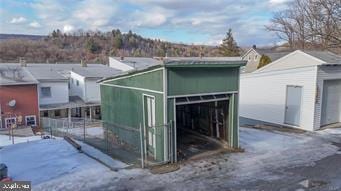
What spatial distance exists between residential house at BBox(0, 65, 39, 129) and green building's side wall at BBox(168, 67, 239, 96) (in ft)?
63.1

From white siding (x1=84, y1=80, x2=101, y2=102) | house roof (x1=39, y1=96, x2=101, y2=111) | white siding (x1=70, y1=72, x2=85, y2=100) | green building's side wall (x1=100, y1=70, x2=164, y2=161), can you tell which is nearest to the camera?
green building's side wall (x1=100, y1=70, x2=164, y2=161)

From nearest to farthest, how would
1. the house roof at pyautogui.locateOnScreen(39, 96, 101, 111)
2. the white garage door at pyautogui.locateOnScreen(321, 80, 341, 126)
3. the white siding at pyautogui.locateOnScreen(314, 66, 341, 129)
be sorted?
1. the white siding at pyautogui.locateOnScreen(314, 66, 341, 129)
2. the white garage door at pyautogui.locateOnScreen(321, 80, 341, 126)
3. the house roof at pyautogui.locateOnScreen(39, 96, 101, 111)

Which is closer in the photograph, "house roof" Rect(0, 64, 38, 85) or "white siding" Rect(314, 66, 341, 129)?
"white siding" Rect(314, 66, 341, 129)

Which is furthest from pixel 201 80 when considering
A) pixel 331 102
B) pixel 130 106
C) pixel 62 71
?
pixel 62 71

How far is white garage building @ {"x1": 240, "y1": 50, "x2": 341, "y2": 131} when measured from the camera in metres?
13.6

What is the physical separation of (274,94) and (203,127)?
527 centimetres

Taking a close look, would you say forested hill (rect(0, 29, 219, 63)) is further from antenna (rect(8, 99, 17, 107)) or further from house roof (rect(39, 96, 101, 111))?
antenna (rect(8, 99, 17, 107))

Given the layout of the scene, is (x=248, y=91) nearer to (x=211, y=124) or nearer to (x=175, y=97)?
(x=211, y=124)

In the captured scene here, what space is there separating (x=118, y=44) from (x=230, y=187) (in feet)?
237

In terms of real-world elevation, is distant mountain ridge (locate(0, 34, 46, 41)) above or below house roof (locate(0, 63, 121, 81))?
above

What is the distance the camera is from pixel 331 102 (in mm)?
14680

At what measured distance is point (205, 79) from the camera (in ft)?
30.7

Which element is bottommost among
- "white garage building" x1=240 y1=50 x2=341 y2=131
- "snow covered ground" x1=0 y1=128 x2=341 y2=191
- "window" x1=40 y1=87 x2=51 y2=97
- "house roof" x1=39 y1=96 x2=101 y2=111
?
"house roof" x1=39 y1=96 x2=101 y2=111

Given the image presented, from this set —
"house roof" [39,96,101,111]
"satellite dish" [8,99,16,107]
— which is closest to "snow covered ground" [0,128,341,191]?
"satellite dish" [8,99,16,107]
